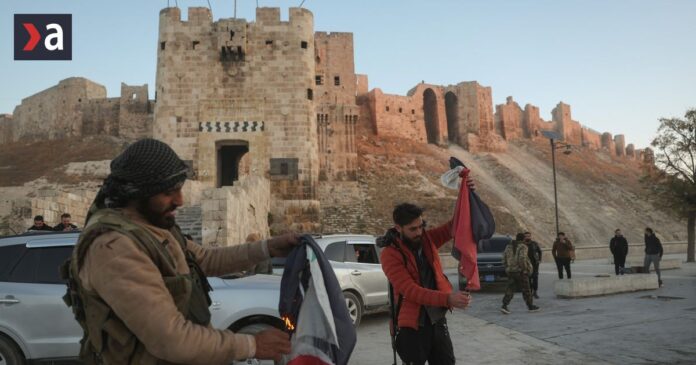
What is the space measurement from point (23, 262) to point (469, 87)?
2268 inches

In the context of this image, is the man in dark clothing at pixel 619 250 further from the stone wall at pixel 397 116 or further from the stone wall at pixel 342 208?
the stone wall at pixel 397 116

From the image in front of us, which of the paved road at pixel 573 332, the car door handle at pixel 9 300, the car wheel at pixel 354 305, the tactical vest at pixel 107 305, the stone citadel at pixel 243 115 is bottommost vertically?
the paved road at pixel 573 332

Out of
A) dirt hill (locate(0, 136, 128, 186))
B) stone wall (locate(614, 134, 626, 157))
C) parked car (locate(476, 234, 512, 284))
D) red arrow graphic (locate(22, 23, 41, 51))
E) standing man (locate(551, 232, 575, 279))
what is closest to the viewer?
red arrow graphic (locate(22, 23, 41, 51))

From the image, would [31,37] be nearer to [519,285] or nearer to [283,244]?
[519,285]

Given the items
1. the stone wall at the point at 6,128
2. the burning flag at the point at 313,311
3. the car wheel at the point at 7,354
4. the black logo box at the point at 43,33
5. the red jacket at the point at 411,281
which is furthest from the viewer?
the stone wall at the point at 6,128

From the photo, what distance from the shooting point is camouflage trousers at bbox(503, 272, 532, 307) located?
34.3ft

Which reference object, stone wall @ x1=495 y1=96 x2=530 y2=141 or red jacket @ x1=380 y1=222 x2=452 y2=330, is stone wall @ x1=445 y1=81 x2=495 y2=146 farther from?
red jacket @ x1=380 y1=222 x2=452 y2=330

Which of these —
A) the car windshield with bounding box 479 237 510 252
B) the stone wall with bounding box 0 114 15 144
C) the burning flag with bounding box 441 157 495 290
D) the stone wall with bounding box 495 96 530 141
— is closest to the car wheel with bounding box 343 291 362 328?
the burning flag with bounding box 441 157 495 290

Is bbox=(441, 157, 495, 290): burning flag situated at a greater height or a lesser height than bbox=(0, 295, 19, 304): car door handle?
greater

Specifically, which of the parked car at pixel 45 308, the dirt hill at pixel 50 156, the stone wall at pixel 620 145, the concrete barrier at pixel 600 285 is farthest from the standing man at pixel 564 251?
the stone wall at pixel 620 145

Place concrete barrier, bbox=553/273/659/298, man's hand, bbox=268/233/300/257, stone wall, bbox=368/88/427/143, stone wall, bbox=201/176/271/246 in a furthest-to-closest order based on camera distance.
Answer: stone wall, bbox=368/88/427/143
stone wall, bbox=201/176/271/246
concrete barrier, bbox=553/273/659/298
man's hand, bbox=268/233/300/257

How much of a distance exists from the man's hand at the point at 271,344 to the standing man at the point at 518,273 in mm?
9139

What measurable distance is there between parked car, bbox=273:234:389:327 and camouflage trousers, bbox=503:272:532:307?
2.59 m

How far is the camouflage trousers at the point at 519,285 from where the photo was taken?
10453 millimetres
